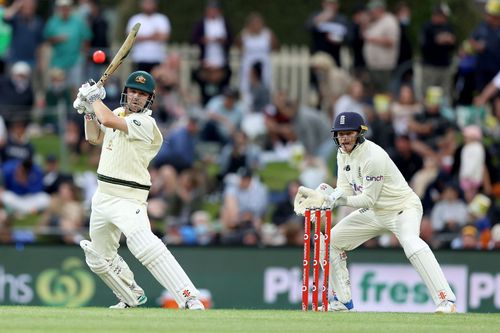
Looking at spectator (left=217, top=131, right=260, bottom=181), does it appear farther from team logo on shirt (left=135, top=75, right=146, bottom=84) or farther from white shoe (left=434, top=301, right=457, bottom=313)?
team logo on shirt (left=135, top=75, right=146, bottom=84)

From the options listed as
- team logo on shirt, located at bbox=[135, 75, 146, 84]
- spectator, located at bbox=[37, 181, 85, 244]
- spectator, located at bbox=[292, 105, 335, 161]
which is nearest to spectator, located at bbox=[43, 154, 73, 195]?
spectator, located at bbox=[37, 181, 85, 244]

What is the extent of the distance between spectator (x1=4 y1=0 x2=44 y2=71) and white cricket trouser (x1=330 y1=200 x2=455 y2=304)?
33.2 feet

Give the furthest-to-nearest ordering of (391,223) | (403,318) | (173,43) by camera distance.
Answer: (173,43)
(391,223)
(403,318)

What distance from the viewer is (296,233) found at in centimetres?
1888

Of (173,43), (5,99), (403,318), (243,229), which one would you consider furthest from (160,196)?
(173,43)

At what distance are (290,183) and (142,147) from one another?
295 inches

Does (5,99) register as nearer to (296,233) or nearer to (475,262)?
(296,233)

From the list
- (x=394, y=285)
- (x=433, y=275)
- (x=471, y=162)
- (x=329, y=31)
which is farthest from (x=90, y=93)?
(x=329, y=31)

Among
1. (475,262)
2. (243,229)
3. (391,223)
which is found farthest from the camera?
(243,229)

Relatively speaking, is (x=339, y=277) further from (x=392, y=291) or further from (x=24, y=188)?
(x=24, y=188)

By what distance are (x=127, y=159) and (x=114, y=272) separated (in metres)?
1.11

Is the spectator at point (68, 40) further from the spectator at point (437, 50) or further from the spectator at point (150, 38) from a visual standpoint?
the spectator at point (437, 50)

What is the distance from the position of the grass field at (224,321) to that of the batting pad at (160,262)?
251mm

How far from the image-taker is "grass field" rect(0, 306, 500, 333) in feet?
37.4
